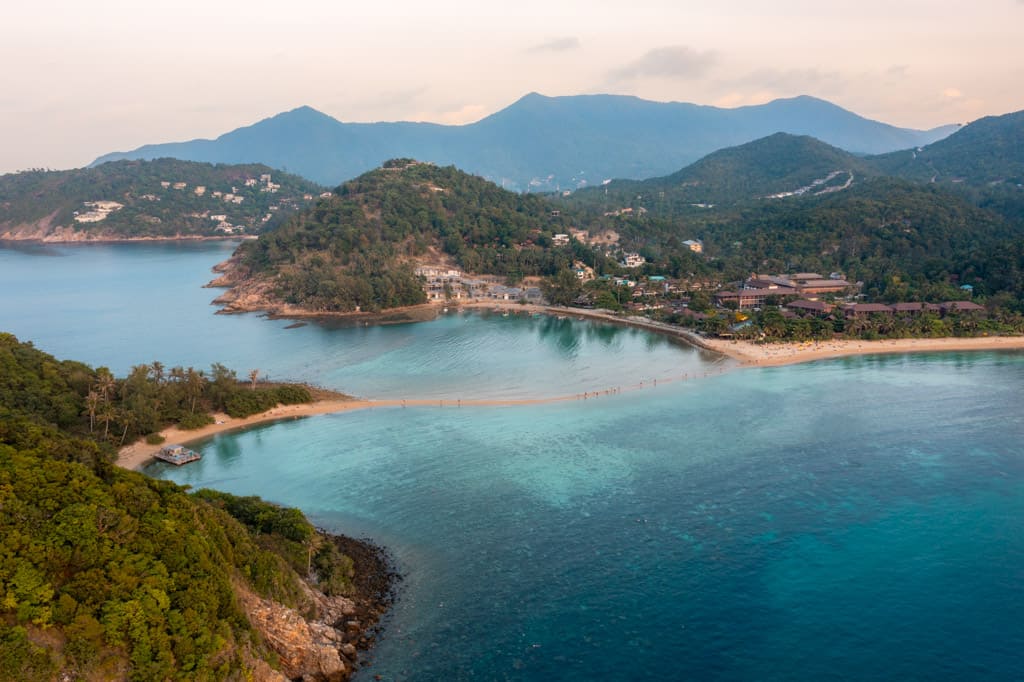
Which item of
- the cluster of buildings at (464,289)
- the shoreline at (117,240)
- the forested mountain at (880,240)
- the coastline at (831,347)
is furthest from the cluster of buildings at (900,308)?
the shoreline at (117,240)

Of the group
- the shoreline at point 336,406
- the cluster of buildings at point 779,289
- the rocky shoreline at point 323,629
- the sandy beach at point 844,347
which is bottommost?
the rocky shoreline at point 323,629

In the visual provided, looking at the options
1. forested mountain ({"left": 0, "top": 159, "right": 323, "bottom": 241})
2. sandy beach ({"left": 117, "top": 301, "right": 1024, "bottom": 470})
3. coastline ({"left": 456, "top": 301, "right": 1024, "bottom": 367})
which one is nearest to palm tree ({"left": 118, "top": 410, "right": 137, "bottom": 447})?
sandy beach ({"left": 117, "top": 301, "right": 1024, "bottom": 470})

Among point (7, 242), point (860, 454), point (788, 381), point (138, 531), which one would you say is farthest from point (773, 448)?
point (7, 242)

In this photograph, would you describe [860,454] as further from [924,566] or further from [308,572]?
[308,572]

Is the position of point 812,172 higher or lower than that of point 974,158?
lower

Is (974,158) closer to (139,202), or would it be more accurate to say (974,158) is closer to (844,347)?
(844,347)

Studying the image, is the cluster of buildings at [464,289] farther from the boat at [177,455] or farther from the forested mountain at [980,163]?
the forested mountain at [980,163]

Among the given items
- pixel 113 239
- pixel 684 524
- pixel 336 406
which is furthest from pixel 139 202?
pixel 684 524
